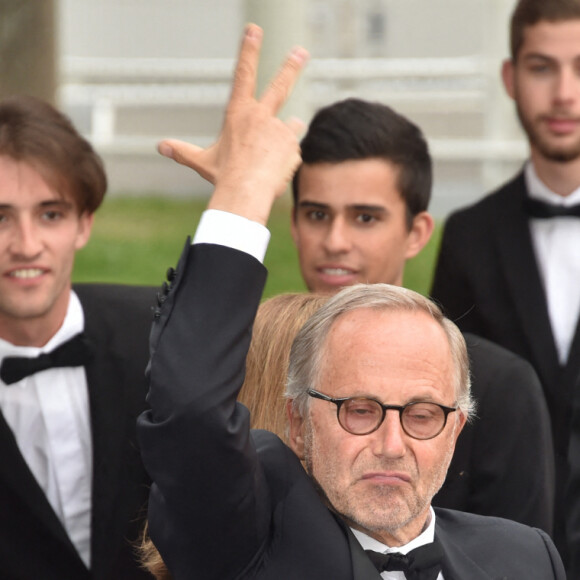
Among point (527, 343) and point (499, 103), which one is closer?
point (527, 343)

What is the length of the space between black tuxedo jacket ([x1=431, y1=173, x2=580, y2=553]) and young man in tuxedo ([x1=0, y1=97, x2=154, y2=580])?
115cm

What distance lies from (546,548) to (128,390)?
58.4 inches

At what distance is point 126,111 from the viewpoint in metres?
17.2

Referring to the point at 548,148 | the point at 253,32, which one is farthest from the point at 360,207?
the point at 253,32

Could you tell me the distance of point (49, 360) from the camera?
144 inches

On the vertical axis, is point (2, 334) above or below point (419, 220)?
below

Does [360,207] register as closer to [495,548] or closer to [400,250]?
[400,250]

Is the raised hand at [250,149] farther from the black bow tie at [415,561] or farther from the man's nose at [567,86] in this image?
the man's nose at [567,86]

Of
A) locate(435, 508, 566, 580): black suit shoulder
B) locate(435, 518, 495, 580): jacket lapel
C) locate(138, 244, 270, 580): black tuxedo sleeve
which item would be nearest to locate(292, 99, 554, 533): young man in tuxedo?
locate(435, 508, 566, 580): black suit shoulder

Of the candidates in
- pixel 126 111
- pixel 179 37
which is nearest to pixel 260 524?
pixel 126 111

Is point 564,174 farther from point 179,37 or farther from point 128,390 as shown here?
point 179,37

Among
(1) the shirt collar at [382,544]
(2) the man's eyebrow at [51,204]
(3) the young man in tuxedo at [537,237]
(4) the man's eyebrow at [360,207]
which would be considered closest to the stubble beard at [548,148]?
(3) the young man in tuxedo at [537,237]

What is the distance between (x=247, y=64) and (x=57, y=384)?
5.26ft

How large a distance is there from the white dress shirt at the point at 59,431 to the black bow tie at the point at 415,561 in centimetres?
136
